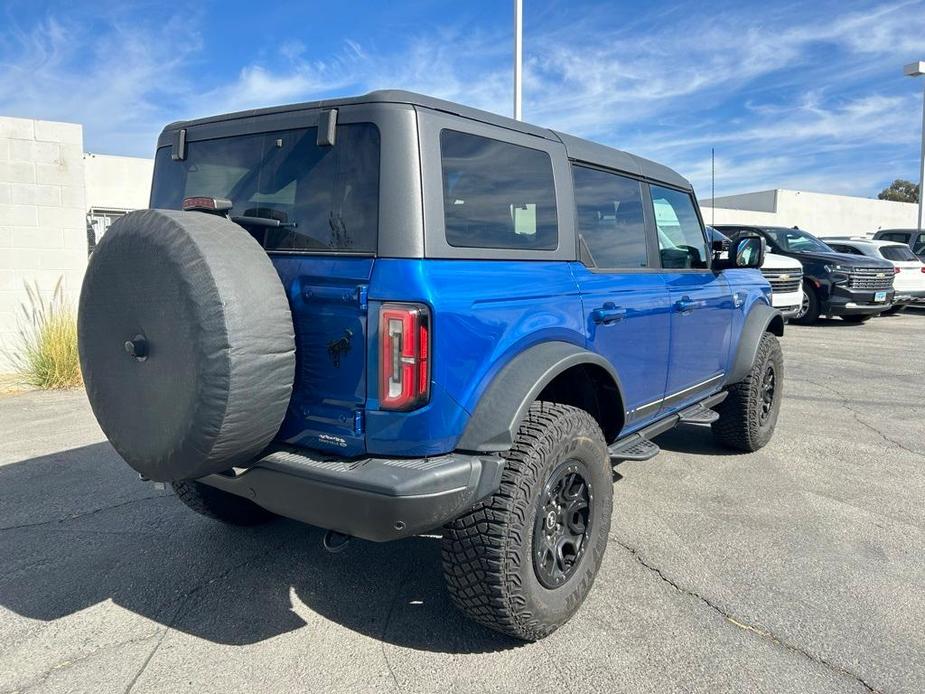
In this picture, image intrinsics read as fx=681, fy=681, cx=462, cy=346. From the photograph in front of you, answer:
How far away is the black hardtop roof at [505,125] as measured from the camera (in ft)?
Answer: 8.10

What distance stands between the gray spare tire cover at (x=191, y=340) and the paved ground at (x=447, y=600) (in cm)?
81

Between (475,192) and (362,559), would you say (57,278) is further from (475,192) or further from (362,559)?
(475,192)

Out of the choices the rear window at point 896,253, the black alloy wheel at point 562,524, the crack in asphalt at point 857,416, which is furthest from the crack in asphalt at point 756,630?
the rear window at point 896,253

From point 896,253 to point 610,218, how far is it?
14325 mm

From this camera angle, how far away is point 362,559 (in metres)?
3.42

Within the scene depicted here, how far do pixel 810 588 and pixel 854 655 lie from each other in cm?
52

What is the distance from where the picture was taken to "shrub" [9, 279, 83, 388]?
291 inches

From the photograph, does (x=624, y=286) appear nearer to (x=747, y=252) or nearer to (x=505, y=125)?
(x=505, y=125)

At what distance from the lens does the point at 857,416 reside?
20.9 feet

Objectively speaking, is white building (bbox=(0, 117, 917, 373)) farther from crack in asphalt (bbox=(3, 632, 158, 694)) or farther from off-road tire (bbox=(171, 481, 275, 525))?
crack in asphalt (bbox=(3, 632, 158, 694))

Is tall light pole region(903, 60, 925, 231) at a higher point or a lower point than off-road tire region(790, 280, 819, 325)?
higher

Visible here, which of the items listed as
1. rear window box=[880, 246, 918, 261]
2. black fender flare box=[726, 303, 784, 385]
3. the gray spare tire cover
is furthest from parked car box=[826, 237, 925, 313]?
the gray spare tire cover

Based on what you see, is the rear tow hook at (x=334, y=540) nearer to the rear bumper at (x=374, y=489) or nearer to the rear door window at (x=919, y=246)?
the rear bumper at (x=374, y=489)

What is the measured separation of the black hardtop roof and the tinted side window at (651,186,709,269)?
112 mm
